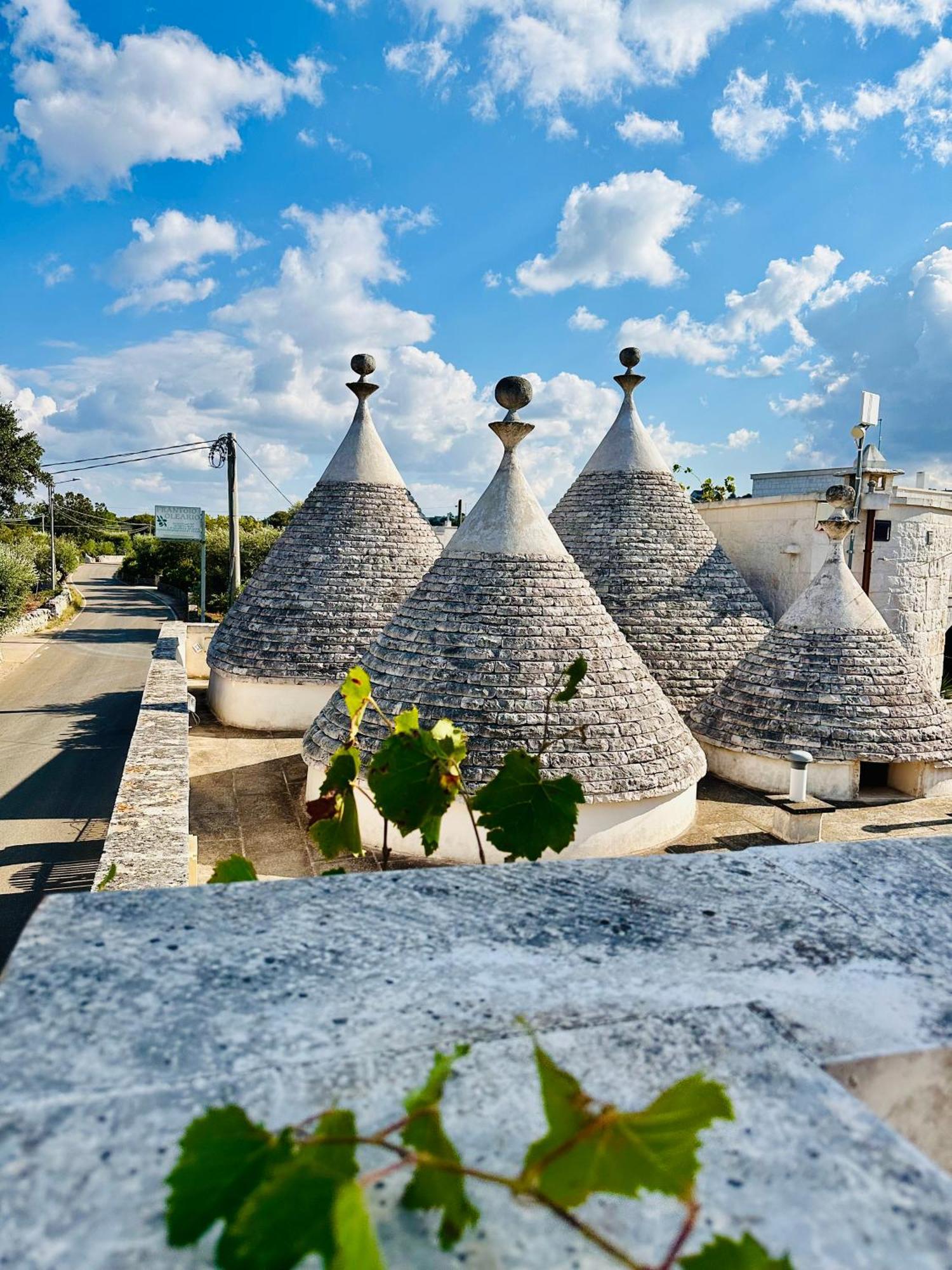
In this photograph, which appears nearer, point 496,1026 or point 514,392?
point 496,1026

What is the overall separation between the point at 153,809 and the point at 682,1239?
6.74 meters

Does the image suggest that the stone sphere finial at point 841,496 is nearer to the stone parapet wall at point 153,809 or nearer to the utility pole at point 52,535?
the stone parapet wall at point 153,809

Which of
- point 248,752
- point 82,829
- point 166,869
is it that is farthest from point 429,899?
point 82,829

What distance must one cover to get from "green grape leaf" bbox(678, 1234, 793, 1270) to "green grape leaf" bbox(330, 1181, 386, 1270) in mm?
304

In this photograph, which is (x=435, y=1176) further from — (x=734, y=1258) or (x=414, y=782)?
(x=414, y=782)

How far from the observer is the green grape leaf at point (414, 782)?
2.44m

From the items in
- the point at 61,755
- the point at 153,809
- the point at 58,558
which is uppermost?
the point at 58,558

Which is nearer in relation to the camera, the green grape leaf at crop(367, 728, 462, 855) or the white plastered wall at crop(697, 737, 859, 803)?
the green grape leaf at crop(367, 728, 462, 855)

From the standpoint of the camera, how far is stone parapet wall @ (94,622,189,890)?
5.53m

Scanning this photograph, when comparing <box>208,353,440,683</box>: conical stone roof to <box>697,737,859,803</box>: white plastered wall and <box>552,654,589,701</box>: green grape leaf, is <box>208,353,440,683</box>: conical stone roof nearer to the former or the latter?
<box>697,737,859,803</box>: white plastered wall

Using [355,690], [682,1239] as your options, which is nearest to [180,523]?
[355,690]

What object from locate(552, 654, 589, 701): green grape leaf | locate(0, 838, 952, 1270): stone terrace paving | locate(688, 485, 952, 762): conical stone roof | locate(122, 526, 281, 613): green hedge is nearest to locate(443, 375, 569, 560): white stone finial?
locate(688, 485, 952, 762): conical stone roof

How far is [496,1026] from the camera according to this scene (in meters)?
1.28

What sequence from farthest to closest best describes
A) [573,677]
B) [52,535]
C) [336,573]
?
[52,535], [336,573], [573,677]
